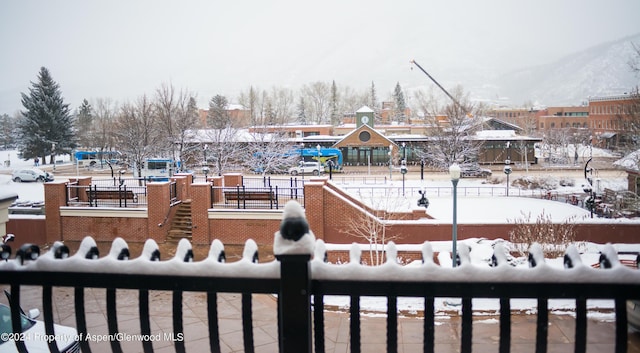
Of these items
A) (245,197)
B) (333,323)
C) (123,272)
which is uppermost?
(123,272)

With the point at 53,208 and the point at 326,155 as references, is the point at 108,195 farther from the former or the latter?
the point at 326,155

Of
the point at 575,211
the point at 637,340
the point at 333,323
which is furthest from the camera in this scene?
the point at 575,211

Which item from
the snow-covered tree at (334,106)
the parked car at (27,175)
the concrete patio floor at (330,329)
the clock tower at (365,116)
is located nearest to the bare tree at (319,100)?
the snow-covered tree at (334,106)

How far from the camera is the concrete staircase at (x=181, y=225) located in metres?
22.9

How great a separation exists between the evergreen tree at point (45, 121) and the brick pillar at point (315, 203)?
46.9 m

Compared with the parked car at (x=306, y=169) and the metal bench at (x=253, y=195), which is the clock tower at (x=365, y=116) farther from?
the metal bench at (x=253, y=195)

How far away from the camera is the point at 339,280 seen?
8.15ft

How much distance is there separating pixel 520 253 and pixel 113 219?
1854 centimetres

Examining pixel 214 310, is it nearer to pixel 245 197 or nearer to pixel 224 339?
pixel 224 339

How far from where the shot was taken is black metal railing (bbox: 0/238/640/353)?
238cm

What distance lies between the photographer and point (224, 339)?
405 inches

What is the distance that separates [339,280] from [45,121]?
65.3 metres

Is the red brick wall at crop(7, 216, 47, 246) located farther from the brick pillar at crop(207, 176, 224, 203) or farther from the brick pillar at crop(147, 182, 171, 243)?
the brick pillar at crop(207, 176, 224, 203)

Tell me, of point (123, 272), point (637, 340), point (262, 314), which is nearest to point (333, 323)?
point (262, 314)
